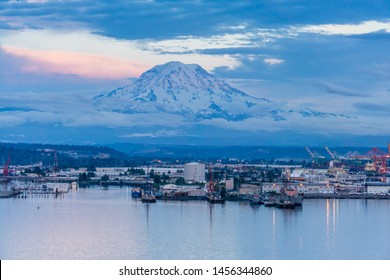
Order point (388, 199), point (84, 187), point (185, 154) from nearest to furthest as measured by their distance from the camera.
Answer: point (388, 199) → point (84, 187) → point (185, 154)

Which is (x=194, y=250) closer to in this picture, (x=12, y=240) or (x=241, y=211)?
(x=12, y=240)

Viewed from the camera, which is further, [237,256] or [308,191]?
[308,191]

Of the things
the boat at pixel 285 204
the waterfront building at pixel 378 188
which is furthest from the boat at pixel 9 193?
the waterfront building at pixel 378 188

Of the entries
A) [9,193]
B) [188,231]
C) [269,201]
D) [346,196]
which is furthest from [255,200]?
[188,231]

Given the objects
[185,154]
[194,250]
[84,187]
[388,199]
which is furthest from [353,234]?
[185,154]

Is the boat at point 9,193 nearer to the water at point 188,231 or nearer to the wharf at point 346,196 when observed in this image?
the water at point 188,231

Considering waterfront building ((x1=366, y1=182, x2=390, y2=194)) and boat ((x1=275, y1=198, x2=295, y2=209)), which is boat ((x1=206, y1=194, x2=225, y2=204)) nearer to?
boat ((x1=275, y1=198, x2=295, y2=209))

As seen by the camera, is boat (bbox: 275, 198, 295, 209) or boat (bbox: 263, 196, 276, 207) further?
boat (bbox: 263, 196, 276, 207)

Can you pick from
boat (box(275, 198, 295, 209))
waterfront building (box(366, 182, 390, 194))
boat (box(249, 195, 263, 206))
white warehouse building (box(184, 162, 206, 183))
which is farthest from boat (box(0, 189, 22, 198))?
waterfront building (box(366, 182, 390, 194))
